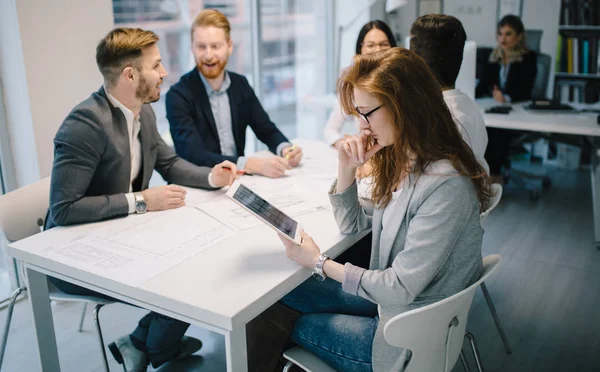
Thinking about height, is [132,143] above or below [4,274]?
above

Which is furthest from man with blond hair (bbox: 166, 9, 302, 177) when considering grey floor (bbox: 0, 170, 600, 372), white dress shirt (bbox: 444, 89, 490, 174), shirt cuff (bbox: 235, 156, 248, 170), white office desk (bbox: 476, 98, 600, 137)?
white office desk (bbox: 476, 98, 600, 137)

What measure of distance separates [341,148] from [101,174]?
87cm

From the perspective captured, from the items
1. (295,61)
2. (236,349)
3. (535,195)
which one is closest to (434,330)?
(236,349)

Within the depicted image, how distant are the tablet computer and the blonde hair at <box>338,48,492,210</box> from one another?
1.15 ft

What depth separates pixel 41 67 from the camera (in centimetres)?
273

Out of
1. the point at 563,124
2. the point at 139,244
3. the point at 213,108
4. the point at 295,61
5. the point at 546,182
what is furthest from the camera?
the point at 295,61

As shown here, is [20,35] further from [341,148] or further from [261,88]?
[261,88]

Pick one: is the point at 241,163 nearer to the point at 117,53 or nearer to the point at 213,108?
the point at 213,108

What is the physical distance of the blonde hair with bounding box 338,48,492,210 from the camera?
1.52 meters

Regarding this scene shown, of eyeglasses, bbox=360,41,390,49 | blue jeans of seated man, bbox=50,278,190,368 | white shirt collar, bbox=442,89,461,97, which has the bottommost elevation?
blue jeans of seated man, bbox=50,278,190,368

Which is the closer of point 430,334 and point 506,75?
point 430,334

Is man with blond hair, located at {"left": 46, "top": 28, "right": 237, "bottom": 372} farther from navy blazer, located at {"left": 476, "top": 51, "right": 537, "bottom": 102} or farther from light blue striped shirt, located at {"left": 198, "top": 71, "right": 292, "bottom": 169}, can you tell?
navy blazer, located at {"left": 476, "top": 51, "right": 537, "bottom": 102}

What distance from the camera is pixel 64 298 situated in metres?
1.99

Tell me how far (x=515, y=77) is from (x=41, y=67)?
3507 mm
